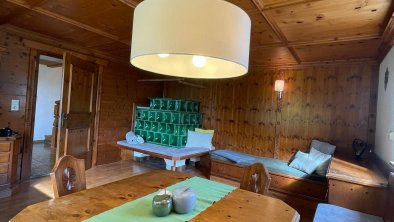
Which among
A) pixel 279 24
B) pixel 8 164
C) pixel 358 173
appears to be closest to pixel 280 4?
pixel 279 24

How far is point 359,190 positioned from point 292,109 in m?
2.16

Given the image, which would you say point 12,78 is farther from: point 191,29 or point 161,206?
point 191,29

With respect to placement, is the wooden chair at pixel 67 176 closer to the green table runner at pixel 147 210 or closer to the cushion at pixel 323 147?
the green table runner at pixel 147 210

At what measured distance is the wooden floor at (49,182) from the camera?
262 cm

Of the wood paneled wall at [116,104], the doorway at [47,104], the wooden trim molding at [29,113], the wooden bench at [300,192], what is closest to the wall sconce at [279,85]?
the wooden bench at [300,192]

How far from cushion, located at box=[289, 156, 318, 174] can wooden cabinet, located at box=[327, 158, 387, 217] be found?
0.70m

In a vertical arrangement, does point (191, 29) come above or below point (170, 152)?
above

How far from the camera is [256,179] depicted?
1777 mm

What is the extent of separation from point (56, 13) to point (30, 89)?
1.47m

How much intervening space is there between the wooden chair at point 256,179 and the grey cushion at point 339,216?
→ 2.00 ft

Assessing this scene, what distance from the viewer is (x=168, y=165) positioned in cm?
443

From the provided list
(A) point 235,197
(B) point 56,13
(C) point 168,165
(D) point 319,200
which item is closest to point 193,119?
(C) point 168,165

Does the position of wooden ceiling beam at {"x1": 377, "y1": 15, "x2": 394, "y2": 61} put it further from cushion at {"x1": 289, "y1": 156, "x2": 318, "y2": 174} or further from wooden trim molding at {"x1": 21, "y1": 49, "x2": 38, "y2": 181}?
wooden trim molding at {"x1": 21, "y1": 49, "x2": 38, "y2": 181}

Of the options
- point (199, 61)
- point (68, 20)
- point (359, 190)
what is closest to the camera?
point (199, 61)
